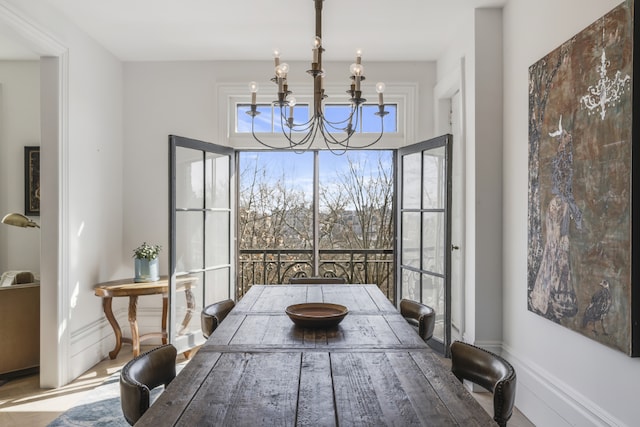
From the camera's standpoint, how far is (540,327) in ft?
8.79

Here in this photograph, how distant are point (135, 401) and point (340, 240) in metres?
4.13

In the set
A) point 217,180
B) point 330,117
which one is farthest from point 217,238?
point 330,117

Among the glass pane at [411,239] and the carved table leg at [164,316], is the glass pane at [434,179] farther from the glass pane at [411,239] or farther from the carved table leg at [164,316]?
the carved table leg at [164,316]

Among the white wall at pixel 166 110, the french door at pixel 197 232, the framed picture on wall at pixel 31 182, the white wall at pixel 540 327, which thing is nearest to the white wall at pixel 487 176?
the white wall at pixel 540 327

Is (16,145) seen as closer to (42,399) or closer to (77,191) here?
(77,191)

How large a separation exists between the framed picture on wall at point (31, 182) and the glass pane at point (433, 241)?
3.74 meters

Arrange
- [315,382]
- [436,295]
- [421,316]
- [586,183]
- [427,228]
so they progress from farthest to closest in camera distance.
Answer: [427,228] < [436,295] < [421,316] < [586,183] < [315,382]

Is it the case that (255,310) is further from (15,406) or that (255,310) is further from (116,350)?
(116,350)

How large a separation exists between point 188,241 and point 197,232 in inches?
4.8

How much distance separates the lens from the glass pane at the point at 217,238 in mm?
4164

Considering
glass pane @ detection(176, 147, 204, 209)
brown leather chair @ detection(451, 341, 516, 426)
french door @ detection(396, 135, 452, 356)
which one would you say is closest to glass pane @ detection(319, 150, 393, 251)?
french door @ detection(396, 135, 452, 356)

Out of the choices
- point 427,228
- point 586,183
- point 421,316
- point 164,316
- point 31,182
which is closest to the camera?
point 586,183

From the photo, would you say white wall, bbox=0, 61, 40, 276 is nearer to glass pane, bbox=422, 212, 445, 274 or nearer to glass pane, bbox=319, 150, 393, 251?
glass pane, bbox=319, 150, 393, 251

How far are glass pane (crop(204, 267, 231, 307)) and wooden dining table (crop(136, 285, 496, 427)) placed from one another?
2043 millimetres
